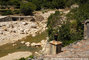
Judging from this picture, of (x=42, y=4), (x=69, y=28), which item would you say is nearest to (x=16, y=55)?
(x=69, y=28)

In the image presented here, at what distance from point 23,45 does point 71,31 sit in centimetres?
1011

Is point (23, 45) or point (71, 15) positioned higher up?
point (71, 15)

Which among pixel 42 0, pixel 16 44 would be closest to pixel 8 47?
pixel 16 44

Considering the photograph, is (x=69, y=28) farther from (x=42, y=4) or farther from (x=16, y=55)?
(x=42, y=4)

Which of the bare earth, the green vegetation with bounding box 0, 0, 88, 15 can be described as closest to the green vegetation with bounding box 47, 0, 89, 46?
the bare earth

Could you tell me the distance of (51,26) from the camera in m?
28.2

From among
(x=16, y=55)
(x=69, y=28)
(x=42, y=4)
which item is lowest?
(x=16, y=55)

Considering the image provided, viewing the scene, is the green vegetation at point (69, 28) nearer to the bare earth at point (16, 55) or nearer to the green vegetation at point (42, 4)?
the bare earth at point (16, 55)

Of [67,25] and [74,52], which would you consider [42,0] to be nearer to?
[67,25]

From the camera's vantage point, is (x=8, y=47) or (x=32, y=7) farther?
(x=32, y=7)

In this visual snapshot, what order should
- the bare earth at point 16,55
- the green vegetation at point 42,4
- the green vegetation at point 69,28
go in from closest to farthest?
the green vegetation at point 69,28 < the bare earth at point 16,55 < the green vegetation at point 42,4

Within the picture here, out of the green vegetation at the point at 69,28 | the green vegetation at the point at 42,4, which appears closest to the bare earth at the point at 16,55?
the green vegetation at the point at 69,28

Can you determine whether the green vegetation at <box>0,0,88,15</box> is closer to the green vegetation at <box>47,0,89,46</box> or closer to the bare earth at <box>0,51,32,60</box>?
the green vegetation at <box>47,0,89,46</box>

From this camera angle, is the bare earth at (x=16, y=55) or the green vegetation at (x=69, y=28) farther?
the bare earth at (x=16, y=55)
